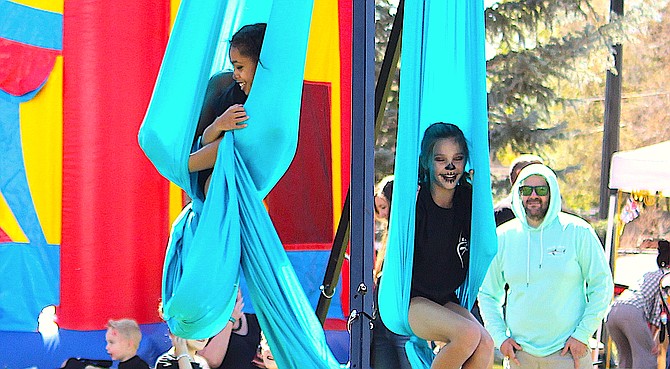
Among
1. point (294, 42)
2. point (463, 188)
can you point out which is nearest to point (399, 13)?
point (294, 42)

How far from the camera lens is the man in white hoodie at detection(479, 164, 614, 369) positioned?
371 centimetres

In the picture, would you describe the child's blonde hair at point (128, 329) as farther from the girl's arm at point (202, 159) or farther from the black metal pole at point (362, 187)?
the black metal pole at point (362, 187)

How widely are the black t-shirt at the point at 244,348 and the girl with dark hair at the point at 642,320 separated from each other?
10.9 ft

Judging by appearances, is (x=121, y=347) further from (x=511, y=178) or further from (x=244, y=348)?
(x=511, y=178)

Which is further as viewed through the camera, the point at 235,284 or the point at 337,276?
the point at 337,276

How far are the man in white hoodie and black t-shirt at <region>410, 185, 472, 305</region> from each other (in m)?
1.02

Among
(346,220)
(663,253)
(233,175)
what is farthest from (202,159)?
(663,253)

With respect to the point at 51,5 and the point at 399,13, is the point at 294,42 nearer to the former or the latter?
the point at 399,13

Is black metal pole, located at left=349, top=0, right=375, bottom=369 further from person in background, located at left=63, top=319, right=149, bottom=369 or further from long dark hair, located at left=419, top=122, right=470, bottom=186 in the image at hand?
person in background, located at left=63, top=319, right=149, bottom=369

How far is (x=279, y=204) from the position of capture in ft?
9.09

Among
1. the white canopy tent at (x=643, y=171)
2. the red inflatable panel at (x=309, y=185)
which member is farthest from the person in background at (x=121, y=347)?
the white canopy tent at (x=643, y=171)

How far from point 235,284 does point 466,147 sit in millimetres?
732

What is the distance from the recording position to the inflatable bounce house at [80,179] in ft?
10.1

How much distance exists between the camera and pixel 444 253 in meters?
2.71
